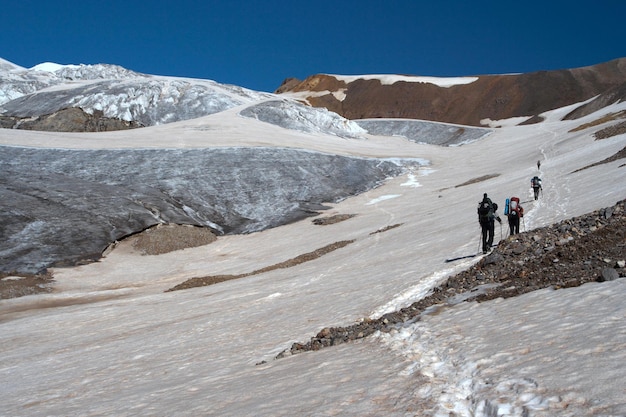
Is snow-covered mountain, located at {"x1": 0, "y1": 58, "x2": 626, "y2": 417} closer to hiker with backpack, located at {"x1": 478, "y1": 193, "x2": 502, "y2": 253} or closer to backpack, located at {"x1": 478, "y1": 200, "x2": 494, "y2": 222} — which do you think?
hiker with backpack, located at {"x1": 478, "y1": 193, "x2": 502, "y2": 253}

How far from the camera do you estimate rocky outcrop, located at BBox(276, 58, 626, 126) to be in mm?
132625

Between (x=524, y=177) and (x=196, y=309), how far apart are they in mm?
28120

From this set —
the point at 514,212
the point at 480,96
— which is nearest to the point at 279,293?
the point at 514,212

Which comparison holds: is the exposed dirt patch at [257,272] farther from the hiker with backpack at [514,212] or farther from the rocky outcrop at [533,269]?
the rocky outcrop at [533,269]

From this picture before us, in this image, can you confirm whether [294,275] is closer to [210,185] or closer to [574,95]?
[210,185]

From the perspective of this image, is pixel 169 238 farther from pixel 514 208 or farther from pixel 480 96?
pixel 480 96

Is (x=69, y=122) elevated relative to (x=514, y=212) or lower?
elevated

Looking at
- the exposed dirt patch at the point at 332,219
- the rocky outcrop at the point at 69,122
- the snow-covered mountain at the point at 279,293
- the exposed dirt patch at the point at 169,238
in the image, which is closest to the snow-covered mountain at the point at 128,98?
the rocky outcrop at the point at 69,122

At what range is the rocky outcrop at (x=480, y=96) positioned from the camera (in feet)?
435

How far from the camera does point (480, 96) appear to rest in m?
141

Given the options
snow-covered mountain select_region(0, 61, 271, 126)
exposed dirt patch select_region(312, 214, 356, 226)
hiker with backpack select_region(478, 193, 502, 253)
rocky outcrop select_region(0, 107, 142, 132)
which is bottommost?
hiker with backpack select_region(478, 193, 502, 253)

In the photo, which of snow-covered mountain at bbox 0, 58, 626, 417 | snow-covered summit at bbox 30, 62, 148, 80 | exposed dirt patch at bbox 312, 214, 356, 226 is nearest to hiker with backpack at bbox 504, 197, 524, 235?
snow-covered mountain at bbox 0, 58, 626, 417

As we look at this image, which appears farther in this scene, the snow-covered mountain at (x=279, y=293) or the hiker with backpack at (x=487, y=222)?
the hiker with backpack at (x=487, y=222)

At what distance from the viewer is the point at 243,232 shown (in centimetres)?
4400
